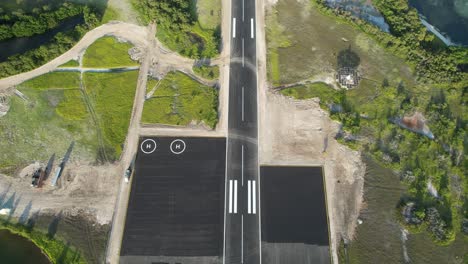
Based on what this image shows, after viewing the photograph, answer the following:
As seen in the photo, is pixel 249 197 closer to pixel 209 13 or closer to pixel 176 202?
pixel 176 202

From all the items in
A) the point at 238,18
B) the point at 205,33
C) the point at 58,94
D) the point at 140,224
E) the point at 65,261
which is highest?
the point at 238,18

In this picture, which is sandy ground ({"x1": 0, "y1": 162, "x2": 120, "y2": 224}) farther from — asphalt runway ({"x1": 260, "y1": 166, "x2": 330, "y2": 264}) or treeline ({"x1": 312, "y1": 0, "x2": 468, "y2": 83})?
treeline ({"x1": 312, "y1": 0, "x2": 468, "y2": 83})

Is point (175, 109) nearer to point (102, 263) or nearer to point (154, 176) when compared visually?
point (154, 176)

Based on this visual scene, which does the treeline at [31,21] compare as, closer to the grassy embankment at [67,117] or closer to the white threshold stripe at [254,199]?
the grassy embankment at [67,117]

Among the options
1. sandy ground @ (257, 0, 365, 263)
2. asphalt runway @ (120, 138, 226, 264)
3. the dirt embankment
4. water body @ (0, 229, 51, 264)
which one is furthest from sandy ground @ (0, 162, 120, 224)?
the dirt embankment

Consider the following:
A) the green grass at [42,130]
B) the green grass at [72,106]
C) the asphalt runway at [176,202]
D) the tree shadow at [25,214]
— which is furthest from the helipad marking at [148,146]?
the tree shadow at [25,214]

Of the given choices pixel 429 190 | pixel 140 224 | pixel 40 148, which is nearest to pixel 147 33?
pixel 40 148
